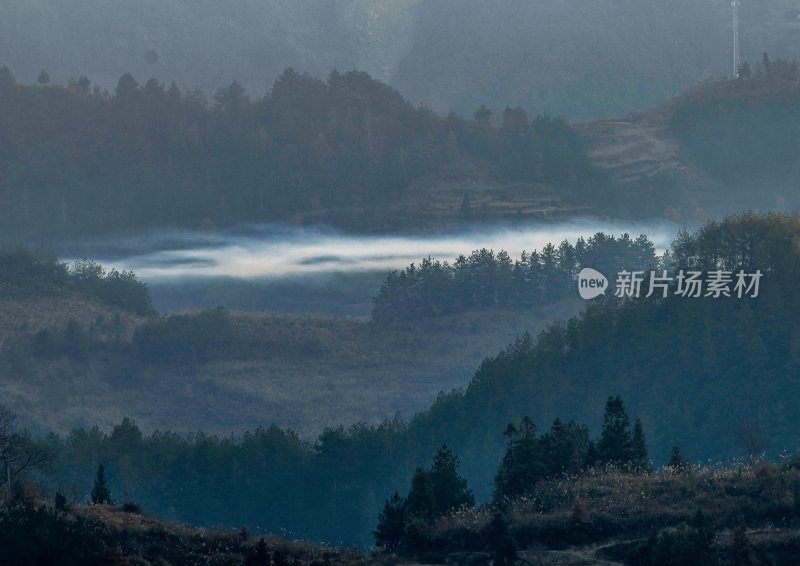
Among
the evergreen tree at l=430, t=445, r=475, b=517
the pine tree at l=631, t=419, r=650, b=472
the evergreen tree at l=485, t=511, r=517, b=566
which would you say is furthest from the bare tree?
the pine tree at l=631, t=419, r=650, b=472

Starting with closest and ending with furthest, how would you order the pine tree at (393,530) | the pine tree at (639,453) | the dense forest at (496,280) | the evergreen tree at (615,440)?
the pine tree at (393,530), the pine tree at (639,453), the evergreen tree at (615,440), the dense forest at (496,280)

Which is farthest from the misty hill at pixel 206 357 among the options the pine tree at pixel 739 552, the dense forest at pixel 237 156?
the pine tree at pixel 739 552

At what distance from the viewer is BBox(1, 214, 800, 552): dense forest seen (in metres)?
66.2

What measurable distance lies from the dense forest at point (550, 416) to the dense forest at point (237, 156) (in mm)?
73335

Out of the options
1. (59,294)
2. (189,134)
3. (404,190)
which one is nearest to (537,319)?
(59,294)

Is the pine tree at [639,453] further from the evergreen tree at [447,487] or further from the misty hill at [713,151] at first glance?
the misty hill at [713,151]

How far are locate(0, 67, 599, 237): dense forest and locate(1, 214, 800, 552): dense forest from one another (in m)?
73.3

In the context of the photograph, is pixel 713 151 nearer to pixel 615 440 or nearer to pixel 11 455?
pixel 615 440

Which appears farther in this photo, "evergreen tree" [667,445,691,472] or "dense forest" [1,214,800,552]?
"dense forest" [1,214,800,552]

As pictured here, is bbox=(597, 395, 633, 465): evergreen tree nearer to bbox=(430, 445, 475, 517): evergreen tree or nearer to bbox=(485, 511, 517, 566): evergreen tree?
bbox=(430, 445, 475, 517): evergreen tree

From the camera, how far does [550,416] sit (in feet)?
240

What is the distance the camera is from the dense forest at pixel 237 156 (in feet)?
509

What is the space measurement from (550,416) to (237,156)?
290ft

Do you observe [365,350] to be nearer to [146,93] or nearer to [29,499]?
[146,93]
